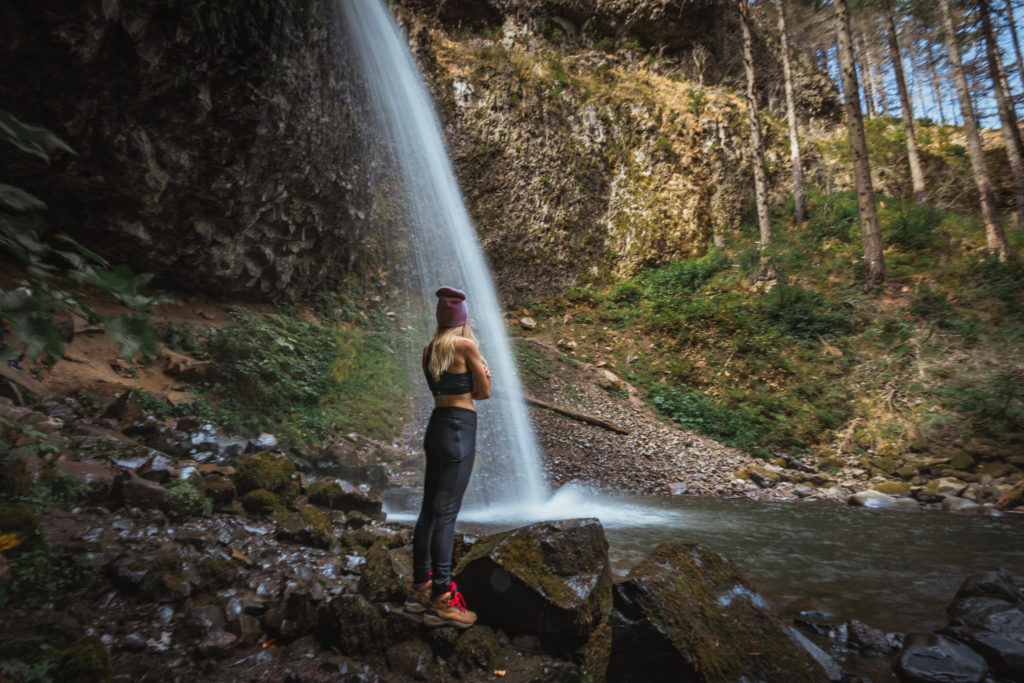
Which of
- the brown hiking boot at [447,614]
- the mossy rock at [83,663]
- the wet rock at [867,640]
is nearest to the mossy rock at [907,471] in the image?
the wet rock at [867,640]

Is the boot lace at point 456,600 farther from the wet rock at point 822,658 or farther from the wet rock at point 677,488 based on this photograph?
the wet rock at point 677,488

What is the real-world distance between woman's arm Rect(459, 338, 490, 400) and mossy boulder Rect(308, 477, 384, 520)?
310cm

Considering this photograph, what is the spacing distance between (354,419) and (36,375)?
433 centimetres

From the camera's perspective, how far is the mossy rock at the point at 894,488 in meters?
7.64

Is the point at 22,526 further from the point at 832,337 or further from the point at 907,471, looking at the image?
the point at 832,337

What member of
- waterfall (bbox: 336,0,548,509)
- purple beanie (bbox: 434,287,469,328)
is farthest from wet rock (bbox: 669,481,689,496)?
purple beanie (bbox: 434,287,469,328)

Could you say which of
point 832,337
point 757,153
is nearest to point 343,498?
point 832,337

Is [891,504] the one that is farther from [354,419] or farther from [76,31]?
[76,31]

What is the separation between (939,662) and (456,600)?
2.90m

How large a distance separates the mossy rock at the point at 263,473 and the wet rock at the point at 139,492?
0.83 m

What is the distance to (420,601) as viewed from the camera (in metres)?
2.99

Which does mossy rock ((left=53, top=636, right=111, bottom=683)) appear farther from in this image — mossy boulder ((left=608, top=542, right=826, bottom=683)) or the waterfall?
the waterfall

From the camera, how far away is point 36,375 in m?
5.88

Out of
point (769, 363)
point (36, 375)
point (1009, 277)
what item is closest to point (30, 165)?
point (36, 375)
